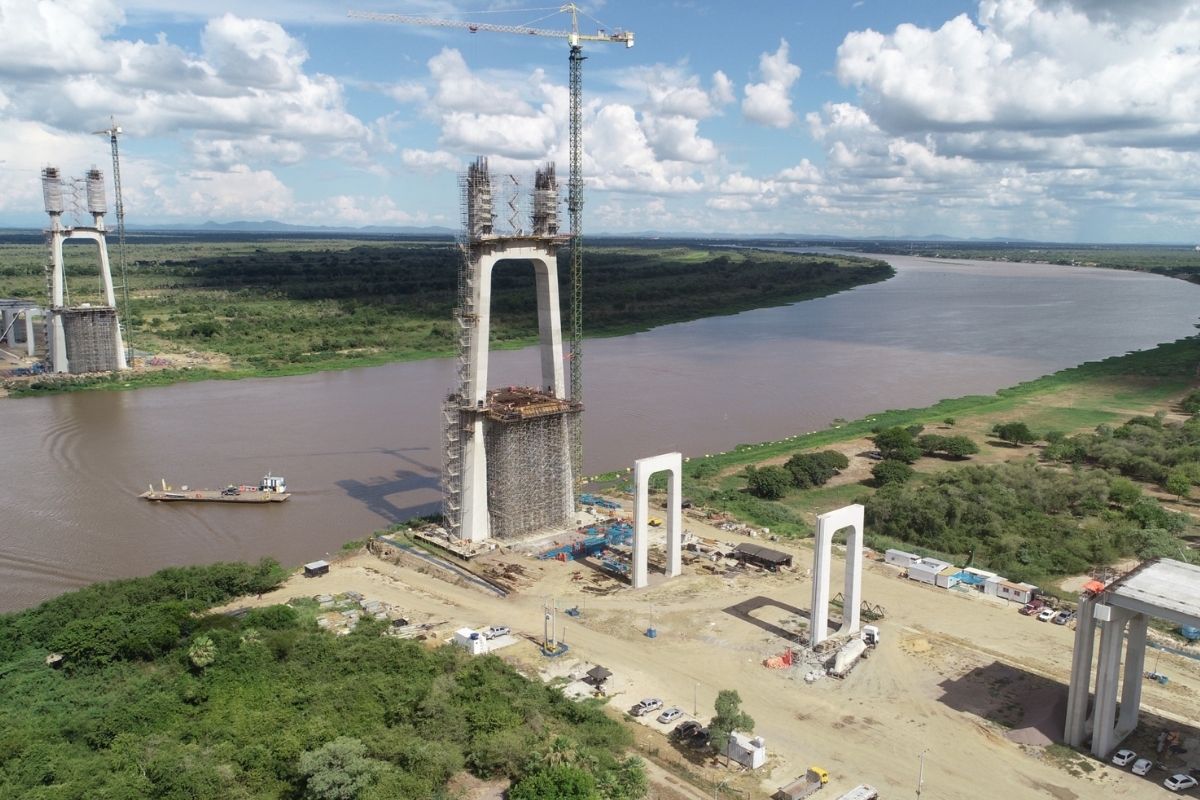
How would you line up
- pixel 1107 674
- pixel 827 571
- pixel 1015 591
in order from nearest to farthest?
pixel 1107 674 → pixel 827 571 → pixel 1015 591

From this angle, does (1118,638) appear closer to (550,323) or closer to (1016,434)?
(550,323)

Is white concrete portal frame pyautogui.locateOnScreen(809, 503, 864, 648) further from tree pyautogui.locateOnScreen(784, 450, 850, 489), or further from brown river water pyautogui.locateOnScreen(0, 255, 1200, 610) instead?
brown river water pyautogui.locateOnScreen(0, 255, 1200, 610)

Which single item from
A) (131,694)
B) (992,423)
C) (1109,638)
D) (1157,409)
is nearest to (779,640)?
(1109,638)

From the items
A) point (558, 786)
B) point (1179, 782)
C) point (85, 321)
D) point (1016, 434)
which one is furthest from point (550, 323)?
point (85, 321)

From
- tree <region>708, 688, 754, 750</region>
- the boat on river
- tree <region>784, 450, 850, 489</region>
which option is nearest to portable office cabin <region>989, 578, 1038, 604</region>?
tree <region>708, 688, 754, 750</region>

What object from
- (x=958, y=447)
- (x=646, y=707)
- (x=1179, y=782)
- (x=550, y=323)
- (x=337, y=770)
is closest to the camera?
(x=337, y=770)

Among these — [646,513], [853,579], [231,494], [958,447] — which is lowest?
[231,494]

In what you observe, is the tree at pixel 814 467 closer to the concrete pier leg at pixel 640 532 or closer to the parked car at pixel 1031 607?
the concrete pier leg at pixel 640 532
